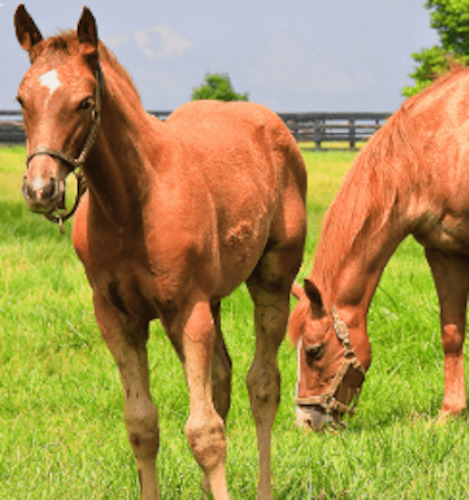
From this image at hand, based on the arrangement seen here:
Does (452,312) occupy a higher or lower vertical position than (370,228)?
lower

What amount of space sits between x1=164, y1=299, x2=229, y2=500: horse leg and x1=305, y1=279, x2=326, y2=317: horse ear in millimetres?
2167

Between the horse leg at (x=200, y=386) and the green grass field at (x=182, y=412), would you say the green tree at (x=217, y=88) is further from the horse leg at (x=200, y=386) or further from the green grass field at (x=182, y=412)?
the horse leg at (x=200, y=386)

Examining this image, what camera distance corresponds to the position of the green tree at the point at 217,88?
101ft

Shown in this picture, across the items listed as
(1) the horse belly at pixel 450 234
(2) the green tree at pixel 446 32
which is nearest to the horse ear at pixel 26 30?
(1) the horse belly at pixel 450 234

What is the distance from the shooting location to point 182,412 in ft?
17.9

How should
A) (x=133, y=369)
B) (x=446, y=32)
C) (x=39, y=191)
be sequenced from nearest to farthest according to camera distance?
(x=39, y=191), (x=133, y=369), (x=446, y=32)

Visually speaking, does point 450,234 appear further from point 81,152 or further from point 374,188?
point 81,152

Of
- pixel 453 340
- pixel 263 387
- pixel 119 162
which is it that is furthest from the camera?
pixel 453 340

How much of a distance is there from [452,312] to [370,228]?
1058 millimetres

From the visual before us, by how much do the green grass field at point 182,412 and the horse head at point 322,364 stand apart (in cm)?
14

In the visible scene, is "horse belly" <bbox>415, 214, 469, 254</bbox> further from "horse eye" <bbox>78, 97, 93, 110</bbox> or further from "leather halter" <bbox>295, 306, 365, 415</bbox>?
"horse eye" <bbox>78, 97, 93, 110</bbox>

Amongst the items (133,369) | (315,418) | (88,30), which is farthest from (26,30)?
(315,418)

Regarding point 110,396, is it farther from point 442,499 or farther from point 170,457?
point 442,499

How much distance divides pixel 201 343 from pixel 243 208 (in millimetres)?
711
